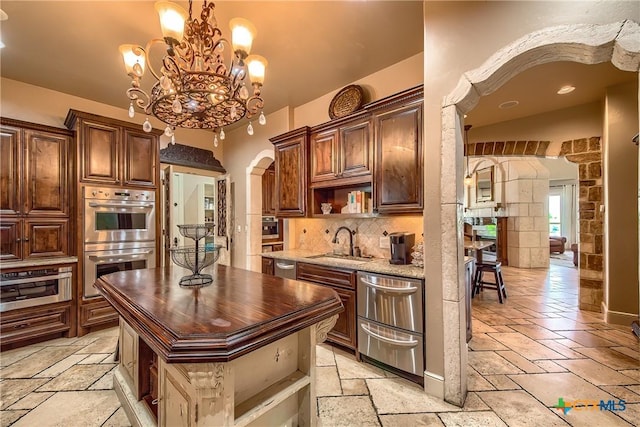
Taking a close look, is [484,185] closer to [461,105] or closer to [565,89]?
[565,89]

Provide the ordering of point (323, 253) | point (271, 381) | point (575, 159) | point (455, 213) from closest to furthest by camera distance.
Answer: point (271, 381) < point (455, 213) < point (323, 253) < point (575, 159)

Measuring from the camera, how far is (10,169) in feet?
9.50

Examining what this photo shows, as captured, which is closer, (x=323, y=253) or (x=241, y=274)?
(x=241, y=274)

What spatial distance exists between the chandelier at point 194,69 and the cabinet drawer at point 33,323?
2.53 meters

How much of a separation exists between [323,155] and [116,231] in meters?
2.75

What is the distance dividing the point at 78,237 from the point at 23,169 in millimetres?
898

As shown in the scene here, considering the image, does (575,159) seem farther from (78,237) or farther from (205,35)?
(78,237)

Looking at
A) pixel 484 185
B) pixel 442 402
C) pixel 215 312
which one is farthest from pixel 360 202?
pixel 484 185

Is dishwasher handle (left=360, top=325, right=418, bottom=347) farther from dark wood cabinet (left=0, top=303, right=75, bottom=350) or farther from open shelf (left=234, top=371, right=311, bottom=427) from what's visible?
dark wood cabinet (left=0, top=303, right=75, bottom=350)

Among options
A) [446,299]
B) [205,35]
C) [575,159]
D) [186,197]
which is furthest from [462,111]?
[186,197]

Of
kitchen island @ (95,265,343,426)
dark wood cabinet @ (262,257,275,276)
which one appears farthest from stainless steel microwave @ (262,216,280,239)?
kitchen island @ (95,265,343,426)

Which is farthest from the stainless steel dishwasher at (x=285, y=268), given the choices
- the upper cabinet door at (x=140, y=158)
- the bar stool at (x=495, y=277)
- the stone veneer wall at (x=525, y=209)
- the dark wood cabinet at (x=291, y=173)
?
the stone veneer wall at (x=525, y=209)

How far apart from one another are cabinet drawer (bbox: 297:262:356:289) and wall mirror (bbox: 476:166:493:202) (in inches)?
290

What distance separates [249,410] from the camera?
1160 mm
